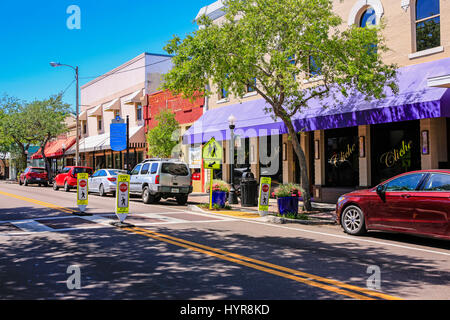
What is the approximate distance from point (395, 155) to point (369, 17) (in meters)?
5.38

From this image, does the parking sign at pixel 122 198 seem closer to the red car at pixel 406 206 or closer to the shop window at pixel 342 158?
the red car at pixel 406 206

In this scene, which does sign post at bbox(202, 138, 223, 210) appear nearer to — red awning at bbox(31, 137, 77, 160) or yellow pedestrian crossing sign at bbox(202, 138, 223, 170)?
yellow pedestrian crossing sign at bbox(202, 138, 223, 170)

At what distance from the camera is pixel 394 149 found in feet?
51.5

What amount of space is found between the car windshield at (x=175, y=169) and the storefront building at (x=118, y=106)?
11.2 m

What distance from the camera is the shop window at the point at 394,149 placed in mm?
15000

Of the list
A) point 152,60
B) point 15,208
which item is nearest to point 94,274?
point 15,208

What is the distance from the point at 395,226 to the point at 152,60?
93.7ft

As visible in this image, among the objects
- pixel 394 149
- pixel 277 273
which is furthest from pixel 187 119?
pixel 277 273

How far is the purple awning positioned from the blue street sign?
54.2 feet

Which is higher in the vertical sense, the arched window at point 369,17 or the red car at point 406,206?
the arched window at point 369,17

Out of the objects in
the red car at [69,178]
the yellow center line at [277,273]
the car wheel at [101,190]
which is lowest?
the yellow center line at [277,273]

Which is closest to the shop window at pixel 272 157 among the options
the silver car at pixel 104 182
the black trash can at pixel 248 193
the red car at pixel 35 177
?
the black trash can at pixel 248 193

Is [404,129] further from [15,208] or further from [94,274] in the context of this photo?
[15,208]

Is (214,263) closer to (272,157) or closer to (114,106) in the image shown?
(272,157)
